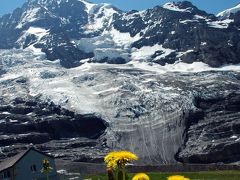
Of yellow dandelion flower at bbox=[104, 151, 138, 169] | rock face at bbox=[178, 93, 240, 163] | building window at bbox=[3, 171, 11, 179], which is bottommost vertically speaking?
rock face at bbox=[178, 93, 240, 163]

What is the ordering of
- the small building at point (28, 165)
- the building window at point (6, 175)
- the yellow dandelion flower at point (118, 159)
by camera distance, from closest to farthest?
the yellow dandelion flower at point (118, 159)
the building window at point (6, 175)
the small building at point (28, 165)

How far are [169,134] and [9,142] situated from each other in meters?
53.8

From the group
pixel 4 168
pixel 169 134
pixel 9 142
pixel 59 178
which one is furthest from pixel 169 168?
pixel 9 142

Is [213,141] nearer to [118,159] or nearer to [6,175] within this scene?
[6,175]

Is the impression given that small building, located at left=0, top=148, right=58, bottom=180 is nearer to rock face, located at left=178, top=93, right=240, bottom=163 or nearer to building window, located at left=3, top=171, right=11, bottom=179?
building window, located at left=3, top=171, right=11, bottom=179

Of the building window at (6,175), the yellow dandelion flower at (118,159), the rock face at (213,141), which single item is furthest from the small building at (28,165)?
the rock face at (213,141)

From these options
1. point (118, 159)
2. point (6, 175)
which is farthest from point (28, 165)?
point (118, 159)

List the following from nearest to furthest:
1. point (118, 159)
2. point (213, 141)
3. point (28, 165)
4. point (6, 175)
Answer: point (118, 159)
point (6, 175)
point (28, 165)
point (213, 141)

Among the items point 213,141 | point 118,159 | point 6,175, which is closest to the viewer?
point 118,159

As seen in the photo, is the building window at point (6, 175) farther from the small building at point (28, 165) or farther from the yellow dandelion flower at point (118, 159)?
the yellow dandelion flower at point (118, 159)

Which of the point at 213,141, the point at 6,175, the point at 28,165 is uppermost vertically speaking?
the point at 28,165

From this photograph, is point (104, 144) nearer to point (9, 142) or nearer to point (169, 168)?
point (9, 142)

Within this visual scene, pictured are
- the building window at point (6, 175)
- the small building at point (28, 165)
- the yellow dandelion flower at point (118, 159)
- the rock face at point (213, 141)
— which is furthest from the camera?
the rock face at point (213, 141)

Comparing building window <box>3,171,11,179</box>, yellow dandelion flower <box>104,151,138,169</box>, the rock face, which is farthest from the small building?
the rock face
